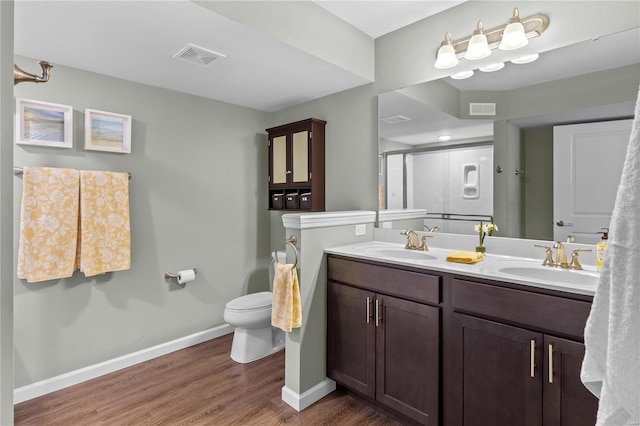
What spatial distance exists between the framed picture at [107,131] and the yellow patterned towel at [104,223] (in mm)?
209

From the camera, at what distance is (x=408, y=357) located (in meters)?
1.79

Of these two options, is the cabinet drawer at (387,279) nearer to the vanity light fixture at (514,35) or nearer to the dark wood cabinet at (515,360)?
the dark wood cabinet at (515,360)

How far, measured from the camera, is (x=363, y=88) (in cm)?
277

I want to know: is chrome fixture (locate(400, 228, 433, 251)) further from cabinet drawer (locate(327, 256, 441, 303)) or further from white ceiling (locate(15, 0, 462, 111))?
white ceiling (locate(15, 0, 462, 111))

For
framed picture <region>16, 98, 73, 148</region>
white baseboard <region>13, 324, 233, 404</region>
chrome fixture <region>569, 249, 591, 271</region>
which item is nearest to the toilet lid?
white baseboard <region>13, 324, 233, 404</region>

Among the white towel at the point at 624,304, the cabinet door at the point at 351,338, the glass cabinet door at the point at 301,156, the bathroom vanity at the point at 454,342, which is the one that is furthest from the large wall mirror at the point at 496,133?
the white towel at the point at 624,304

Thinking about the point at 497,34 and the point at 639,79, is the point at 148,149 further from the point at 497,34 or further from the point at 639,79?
the point at 639,79

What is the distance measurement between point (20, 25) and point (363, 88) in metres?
2.22

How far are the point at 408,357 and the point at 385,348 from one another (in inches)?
5.8

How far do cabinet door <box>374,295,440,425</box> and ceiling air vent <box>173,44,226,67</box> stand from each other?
74.0 inches

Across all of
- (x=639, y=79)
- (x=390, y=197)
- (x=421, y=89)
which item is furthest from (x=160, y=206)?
(x=639, y=79)

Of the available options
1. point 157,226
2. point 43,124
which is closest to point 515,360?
point 157,226

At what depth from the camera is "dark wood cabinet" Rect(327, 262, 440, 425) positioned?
171 centimetres

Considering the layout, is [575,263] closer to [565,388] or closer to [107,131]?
[565,388]
